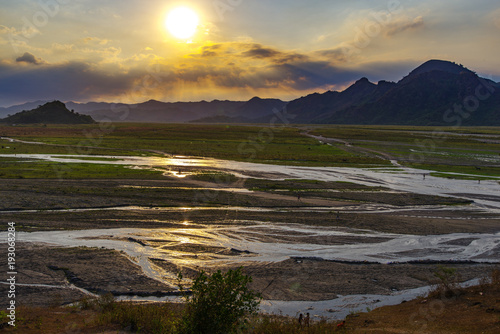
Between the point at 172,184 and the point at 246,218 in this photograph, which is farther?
the point at 172,184

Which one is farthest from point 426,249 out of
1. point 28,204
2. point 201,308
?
point 28,204

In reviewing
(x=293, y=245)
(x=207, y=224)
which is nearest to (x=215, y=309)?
(x=293, y=245)

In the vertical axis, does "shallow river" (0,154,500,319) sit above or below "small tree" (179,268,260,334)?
below


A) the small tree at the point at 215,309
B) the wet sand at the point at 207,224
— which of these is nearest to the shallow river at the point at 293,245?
the wet sand at the point at 207,224

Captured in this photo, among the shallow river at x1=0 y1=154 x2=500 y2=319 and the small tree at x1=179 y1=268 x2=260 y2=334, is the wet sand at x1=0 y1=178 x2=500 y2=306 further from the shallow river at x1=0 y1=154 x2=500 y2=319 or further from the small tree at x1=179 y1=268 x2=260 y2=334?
the small tree at x1=179 y1=268 x2=260 y2=334

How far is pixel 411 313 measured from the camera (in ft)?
39.5

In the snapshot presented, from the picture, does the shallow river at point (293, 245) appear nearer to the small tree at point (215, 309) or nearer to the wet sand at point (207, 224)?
the wet sand at point (207, 224)

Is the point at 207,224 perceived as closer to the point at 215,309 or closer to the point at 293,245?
the point at 293,245

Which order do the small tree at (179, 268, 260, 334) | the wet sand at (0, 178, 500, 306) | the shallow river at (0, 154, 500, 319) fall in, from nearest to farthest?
the small tree at (179, 268, 260, 334), the shallow river at (0, 154, 500, 319), the wet sand at (0, 178, 500, 306)

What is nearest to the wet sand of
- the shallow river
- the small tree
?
the shallow river

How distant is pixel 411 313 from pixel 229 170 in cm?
3748

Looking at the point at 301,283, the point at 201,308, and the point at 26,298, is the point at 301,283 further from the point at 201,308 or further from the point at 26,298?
the point at 26,298

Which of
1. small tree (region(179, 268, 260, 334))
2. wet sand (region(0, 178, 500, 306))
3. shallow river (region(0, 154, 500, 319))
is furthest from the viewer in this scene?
wet sand (region(0, 178, 500, 306))

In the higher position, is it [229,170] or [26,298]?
[229,170]
